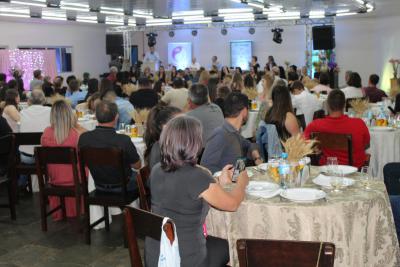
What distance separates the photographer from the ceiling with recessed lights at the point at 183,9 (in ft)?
36.6

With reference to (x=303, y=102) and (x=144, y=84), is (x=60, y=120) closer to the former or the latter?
(x=144, y=84)

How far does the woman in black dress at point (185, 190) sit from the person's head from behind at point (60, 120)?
8.54 feet

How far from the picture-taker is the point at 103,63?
2047cm

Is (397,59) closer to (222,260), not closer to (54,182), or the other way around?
(54,182)

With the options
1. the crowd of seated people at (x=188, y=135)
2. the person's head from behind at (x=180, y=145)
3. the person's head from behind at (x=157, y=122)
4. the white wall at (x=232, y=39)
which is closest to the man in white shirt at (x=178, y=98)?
the crowd of seated people at (x=188, y=135)

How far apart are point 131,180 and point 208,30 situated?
16949mm

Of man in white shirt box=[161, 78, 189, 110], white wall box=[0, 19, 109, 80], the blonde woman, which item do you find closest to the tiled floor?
the blonde woman

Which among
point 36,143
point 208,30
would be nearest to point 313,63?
point 208,30

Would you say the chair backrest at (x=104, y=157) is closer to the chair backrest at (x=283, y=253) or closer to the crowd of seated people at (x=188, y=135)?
the crowd of seated people at (x=188, y=135)

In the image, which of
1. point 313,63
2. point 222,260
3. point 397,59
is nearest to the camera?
point 222,260

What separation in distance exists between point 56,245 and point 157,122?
1.69m

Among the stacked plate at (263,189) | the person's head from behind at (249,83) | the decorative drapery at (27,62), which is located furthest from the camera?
the decorative drapery at (27,62)

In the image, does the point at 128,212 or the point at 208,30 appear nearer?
the point at 128,212

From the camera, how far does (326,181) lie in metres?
3.37
